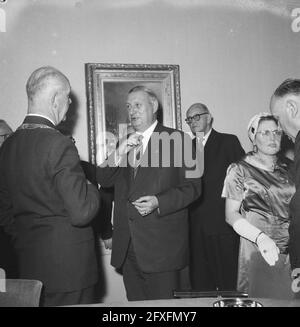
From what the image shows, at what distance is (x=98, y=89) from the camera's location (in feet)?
11.9

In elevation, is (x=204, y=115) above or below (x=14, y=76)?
below

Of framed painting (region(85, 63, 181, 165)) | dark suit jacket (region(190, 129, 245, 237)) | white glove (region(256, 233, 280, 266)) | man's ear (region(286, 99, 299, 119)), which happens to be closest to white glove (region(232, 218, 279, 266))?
white glove (region(256, 233, 280, 266))

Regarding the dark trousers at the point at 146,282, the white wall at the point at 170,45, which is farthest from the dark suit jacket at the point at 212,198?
the dark trousers at the point at 146,282

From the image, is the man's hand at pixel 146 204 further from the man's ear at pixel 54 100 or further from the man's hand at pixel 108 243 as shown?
the man's hand at pixel 108 243

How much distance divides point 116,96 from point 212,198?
120 cm

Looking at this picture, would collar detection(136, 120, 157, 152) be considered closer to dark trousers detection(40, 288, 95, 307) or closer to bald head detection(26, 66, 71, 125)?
bald head detection(26, 66, 71, 125)

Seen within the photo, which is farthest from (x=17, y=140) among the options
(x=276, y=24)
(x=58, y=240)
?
(x=276, y=24)

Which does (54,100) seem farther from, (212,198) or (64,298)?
(212,198)

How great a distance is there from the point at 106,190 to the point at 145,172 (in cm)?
92

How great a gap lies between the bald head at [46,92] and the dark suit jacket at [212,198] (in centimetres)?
169

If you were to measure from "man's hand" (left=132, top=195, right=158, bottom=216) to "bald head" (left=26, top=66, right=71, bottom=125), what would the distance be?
2.25 feet

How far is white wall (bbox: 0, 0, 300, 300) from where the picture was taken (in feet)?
11.5
